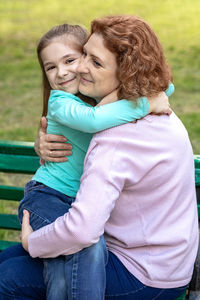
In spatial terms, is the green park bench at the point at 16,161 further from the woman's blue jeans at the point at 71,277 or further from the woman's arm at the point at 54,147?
the woman's blue jeans at the point at 71,277

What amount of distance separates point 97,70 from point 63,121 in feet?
0.93

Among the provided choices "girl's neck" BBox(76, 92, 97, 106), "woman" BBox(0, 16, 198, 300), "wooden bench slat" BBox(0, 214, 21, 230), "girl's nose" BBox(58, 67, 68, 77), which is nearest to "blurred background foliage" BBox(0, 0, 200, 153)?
"wooden bench slat" BBox(0, 214, 21, 230)

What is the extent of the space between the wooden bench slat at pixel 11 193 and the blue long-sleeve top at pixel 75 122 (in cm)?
60

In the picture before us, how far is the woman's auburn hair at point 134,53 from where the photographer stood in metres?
2.11

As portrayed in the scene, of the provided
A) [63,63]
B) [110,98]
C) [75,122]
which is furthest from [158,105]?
[63,63]

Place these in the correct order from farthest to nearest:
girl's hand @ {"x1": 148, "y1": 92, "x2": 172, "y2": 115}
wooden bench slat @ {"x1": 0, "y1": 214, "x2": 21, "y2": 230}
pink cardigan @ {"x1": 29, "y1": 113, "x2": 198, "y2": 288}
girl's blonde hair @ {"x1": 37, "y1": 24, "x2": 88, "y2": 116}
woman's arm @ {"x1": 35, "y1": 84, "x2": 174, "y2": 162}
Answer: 1. wooden bench slat @ {"x1": 0, "y1": 214, "x2": 21, "y2": 230}
2. girl's blonde hair @ {"x1": 37, "y1": 24, "x2": 88, "y2": 116}
3. woman's arm @ {"x1": 35, "y1": 84, "x2": 174, "y2": 162}
4. girl's hand @ {"x1": 148, "y1": 92, "x2": 172, "y2": 115}
5. pink cardigan @ {"x1": 29, "y1": 113, "x2": 198, "y2": 288}

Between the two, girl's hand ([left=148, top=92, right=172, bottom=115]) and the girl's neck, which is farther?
the girl's neck

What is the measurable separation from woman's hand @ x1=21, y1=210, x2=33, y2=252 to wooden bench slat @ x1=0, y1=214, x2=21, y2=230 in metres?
0.88

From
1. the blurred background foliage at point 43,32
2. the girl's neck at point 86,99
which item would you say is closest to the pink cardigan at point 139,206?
the girl's neck at point 86,99

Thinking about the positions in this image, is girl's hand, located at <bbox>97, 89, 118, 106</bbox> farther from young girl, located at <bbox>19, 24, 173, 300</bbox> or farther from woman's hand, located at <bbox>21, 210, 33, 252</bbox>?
woman's hand, located at <bbox>21, 210, 33, 252</bbox>

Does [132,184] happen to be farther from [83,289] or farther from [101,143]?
[83,289]

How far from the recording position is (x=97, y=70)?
2.23 m

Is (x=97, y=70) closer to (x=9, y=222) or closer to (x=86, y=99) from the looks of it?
(x=86, y=99)

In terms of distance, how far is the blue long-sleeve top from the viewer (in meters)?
2.14
